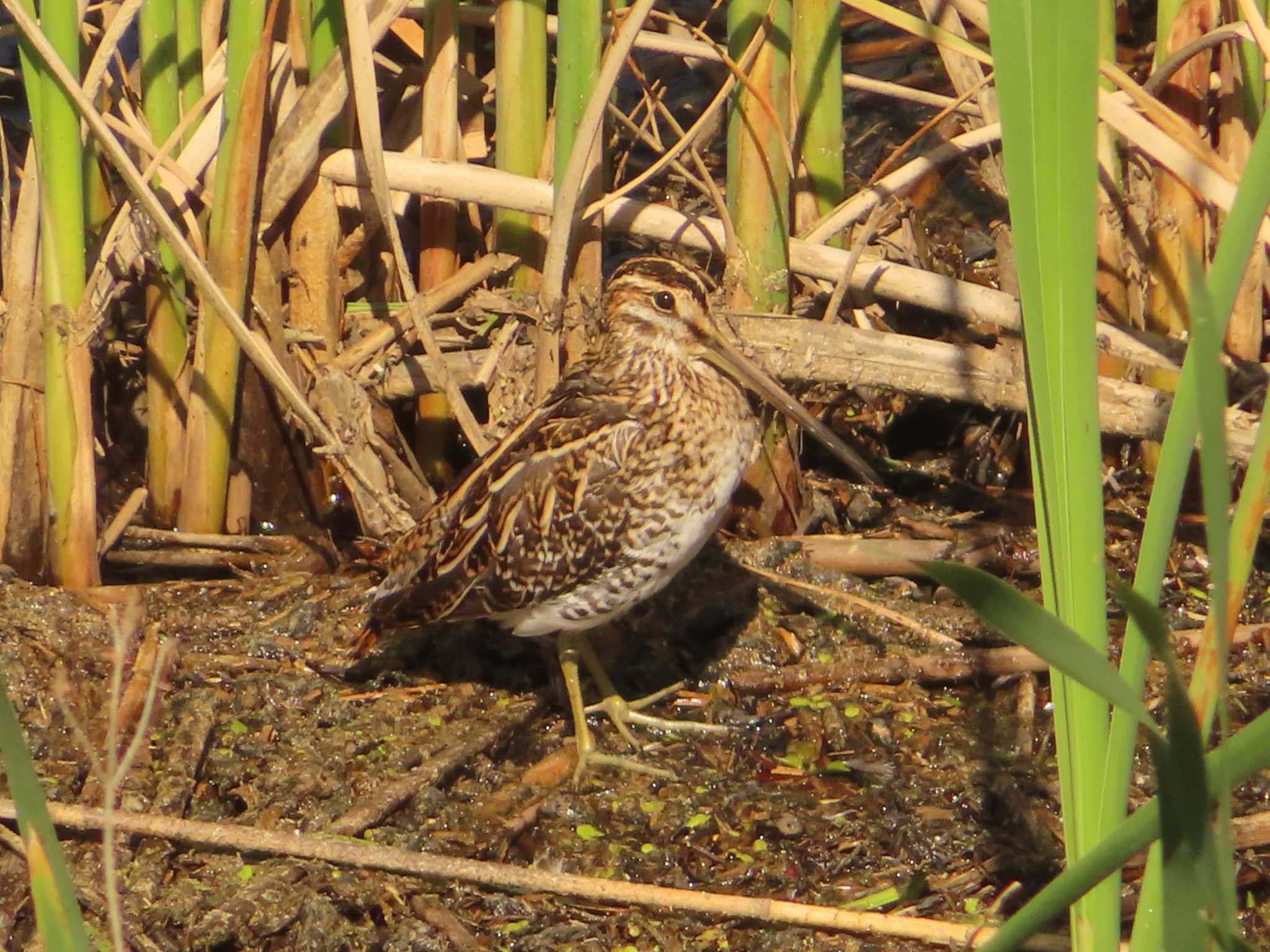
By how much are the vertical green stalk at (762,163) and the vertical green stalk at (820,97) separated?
6 centimetres

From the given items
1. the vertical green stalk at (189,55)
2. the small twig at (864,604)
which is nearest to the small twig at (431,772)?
the small twig at (864,604)

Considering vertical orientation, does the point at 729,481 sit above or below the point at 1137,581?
below

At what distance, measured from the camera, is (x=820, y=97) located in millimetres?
3637

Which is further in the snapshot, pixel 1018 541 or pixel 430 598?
pixel 1018 541

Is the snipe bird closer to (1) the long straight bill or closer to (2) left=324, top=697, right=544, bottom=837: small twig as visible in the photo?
(1) the long straight bill

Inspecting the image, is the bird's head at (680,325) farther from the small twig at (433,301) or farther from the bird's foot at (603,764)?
the bird's foot at (603,764)

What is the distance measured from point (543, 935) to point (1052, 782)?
1148 millimetres

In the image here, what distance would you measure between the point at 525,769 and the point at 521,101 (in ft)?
5.25

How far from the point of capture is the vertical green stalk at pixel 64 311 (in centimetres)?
320

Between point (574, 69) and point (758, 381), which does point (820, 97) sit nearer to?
point (574, 69)

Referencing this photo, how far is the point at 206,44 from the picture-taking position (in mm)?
3736

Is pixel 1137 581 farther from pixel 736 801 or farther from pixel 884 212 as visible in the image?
pixel 884 212

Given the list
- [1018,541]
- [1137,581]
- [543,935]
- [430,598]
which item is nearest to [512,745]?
[430,598]

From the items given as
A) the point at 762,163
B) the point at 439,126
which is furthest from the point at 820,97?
the point at 439,126
